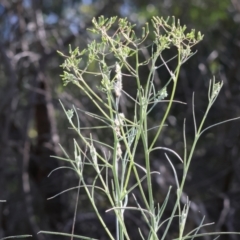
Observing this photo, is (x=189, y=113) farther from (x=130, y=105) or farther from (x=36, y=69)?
(x=36, y=69)

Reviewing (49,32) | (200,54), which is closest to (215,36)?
(200,54)

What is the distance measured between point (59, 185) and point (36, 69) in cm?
102

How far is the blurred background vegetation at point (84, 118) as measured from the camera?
4773 millimetres

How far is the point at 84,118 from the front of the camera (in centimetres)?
473

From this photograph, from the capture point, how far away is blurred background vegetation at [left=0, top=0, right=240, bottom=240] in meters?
4.77

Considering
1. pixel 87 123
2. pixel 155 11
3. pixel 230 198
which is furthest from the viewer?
pixel 155 11

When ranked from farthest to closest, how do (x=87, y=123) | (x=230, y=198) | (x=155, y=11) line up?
(x=155, y=11), (x=230, y=198), (x=87, y=123)

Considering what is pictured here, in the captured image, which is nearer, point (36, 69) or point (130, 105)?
point (36, 69)

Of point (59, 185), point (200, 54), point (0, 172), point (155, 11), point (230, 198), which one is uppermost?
point (155, 11)

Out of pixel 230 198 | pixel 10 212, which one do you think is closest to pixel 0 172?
pixel 10 212

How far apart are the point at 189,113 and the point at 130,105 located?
497 mm

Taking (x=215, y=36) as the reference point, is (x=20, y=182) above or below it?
below

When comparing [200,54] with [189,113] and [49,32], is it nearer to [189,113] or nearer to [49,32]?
[189,113]

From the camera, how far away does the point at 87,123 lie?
15.4 feet
